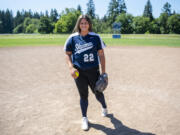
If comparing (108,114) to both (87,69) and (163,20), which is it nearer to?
(87,69)

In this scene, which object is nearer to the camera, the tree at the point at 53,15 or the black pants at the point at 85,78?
the black pants at the point at 85,78

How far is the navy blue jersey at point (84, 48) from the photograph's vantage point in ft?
10.6

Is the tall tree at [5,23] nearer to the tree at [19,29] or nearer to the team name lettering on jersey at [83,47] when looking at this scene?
the tree at [19,29]

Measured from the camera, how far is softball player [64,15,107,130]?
10.6 ft

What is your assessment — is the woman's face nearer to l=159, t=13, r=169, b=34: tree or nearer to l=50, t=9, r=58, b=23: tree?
l=159, t=13, r=169, b=34: tree

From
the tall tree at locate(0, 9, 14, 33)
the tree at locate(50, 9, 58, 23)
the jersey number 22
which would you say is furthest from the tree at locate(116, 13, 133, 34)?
the tall tree at locate(0, 9, 14, 33)

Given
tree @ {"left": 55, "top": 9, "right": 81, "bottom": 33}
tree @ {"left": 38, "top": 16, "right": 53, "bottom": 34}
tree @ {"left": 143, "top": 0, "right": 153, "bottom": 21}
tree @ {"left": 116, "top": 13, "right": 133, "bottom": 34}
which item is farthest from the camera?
tree @ {"left": 143, "top": 0, "right": 153, "bottom": 21}

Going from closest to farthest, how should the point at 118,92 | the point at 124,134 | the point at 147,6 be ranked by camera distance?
the point at 124,134 < the point at 118,92 < the point at 147,6

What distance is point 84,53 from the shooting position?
3.23 m

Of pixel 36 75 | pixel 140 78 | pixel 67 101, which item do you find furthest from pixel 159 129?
pixel 36 75

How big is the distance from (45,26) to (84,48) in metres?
81.9

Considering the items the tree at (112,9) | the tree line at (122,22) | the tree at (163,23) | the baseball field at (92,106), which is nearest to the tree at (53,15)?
the tree line at (122,22)

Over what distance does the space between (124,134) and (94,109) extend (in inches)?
49.0

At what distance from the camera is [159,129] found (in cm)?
332
